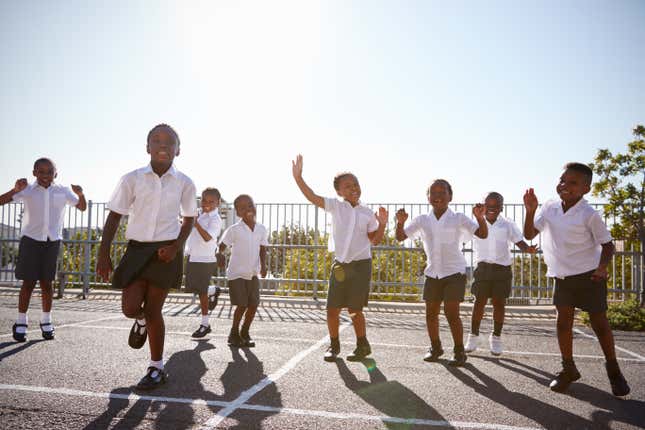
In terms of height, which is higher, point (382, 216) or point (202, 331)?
point (382, 216)

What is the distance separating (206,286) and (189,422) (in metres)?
4.05

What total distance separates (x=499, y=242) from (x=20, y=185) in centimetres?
551

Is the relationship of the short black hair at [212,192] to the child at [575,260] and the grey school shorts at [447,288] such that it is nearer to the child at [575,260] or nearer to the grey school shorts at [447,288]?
the grey school shorts at [447,288]

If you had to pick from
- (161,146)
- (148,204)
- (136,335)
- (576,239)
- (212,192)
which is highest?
(161,146)

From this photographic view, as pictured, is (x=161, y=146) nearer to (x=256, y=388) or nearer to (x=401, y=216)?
(x=256, y=388)

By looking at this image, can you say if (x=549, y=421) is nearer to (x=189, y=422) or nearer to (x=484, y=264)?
(x=189, y=422)

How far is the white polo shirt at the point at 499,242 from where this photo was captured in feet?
18.9

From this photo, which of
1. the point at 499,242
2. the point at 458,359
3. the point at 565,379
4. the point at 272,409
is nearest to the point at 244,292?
the point at 458,359

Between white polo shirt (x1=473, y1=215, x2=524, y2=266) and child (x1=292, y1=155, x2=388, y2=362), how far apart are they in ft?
5.09

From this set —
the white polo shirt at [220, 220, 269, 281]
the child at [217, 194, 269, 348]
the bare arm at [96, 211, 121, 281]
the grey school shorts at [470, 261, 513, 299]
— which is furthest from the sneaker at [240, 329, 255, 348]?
the grey school shorts at [470, 261, 513, 299]

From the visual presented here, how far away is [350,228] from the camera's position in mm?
5000

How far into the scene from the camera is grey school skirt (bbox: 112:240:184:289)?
146 inches

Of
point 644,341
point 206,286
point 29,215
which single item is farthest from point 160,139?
point 644,341

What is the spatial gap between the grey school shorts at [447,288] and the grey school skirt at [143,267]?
2617 millimetres
